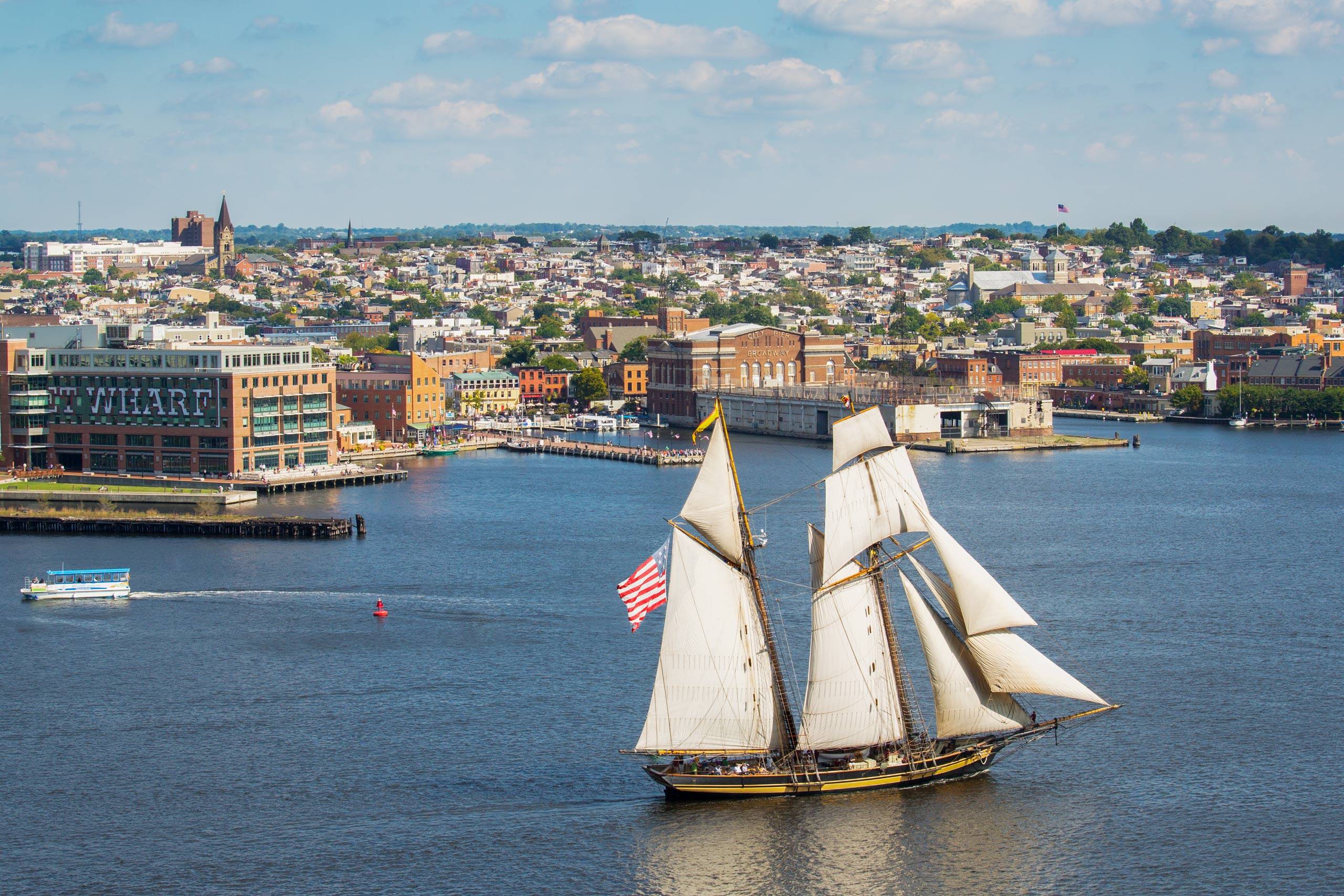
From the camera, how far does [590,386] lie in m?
96.3

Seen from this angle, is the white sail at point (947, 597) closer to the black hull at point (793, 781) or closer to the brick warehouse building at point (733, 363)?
the black hull at point (793, 781)

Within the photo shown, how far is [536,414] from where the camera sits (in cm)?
9331

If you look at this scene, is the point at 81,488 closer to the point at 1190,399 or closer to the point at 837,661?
the point at 837,661

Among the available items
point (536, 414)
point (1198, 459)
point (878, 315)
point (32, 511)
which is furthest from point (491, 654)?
point (878, 315)

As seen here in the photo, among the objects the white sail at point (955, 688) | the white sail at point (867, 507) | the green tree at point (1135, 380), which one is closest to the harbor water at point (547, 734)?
the white sail at point (955, 688)

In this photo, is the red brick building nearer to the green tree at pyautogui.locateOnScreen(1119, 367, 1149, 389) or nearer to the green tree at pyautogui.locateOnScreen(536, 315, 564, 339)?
the green tree at pyautogui.locateOnScreen(1119, 367, 1149, 389)

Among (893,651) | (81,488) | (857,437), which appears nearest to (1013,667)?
(893,651)

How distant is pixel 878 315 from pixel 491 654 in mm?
135913

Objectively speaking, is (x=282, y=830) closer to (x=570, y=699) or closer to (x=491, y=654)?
(x=570, y=699)

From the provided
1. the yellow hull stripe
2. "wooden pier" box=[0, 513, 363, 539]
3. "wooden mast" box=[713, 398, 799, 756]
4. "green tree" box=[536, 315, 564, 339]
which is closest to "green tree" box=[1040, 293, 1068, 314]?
"green tree" box=[536, 315, 564, 339]

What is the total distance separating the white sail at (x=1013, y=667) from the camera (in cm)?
2584

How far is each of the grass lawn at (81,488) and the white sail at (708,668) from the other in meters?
32.8

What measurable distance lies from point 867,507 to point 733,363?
68.8 metres

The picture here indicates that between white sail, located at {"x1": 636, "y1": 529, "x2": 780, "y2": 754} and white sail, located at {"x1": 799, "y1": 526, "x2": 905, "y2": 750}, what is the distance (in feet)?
2.18
